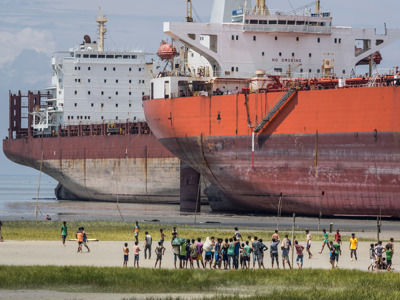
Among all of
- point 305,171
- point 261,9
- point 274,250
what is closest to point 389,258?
point 274,250

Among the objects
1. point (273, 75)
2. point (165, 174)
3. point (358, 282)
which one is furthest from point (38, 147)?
point (358, 282)

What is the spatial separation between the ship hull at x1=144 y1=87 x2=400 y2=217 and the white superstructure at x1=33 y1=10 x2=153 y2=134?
2434 cm

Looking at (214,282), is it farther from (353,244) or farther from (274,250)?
(353,244)

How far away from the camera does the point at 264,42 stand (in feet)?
172

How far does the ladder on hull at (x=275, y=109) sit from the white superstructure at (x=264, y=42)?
562cm

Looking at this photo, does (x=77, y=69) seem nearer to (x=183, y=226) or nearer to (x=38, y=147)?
(x=38, y=147)

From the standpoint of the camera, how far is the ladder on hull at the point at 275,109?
4581 cm

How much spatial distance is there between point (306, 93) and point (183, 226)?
841 centimetres

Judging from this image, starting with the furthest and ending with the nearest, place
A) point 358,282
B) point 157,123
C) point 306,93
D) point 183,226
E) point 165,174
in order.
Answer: point 165,174, point 157,123, point 306,93, point 183,226, point 358,282

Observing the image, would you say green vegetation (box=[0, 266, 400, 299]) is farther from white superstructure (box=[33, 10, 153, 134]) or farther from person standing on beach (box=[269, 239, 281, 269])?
white superstructure (box=[33, 10, 153, 134])

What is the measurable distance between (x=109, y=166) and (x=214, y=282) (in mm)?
42869

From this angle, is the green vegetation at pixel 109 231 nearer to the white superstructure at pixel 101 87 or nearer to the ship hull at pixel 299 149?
the ship hull at pixel 299 149

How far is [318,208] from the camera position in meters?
45.7

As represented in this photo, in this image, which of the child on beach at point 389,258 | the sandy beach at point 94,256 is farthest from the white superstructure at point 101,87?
the child on beach at point 389,258
